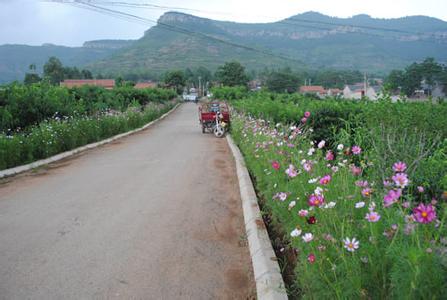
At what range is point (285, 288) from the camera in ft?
11.4

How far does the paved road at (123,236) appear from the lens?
3828 millimetres

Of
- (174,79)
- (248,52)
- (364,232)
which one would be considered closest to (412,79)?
(364,232)

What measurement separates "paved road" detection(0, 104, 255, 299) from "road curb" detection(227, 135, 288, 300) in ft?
0.44

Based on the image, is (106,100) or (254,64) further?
(254,64)

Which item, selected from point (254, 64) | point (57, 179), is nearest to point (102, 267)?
point (57, 179)

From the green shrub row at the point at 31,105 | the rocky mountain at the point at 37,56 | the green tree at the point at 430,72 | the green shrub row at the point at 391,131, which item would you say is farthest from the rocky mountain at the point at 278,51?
the green shrub row at the point at 391,131

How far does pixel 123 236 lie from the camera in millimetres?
5086

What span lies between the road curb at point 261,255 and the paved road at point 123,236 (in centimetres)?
13

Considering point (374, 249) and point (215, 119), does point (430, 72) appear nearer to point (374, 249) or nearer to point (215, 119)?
point (215, 119)

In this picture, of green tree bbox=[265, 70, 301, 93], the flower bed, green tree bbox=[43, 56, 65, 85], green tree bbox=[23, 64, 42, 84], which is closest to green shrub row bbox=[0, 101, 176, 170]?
green tree bbox=[23, 64, 42, 84]

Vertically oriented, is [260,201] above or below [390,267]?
below

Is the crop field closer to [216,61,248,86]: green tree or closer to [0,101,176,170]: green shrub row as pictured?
[0,101,176,170]: green shrub row

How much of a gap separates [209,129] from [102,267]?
52.3ft

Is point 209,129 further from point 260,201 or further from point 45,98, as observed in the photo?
point 260,201
